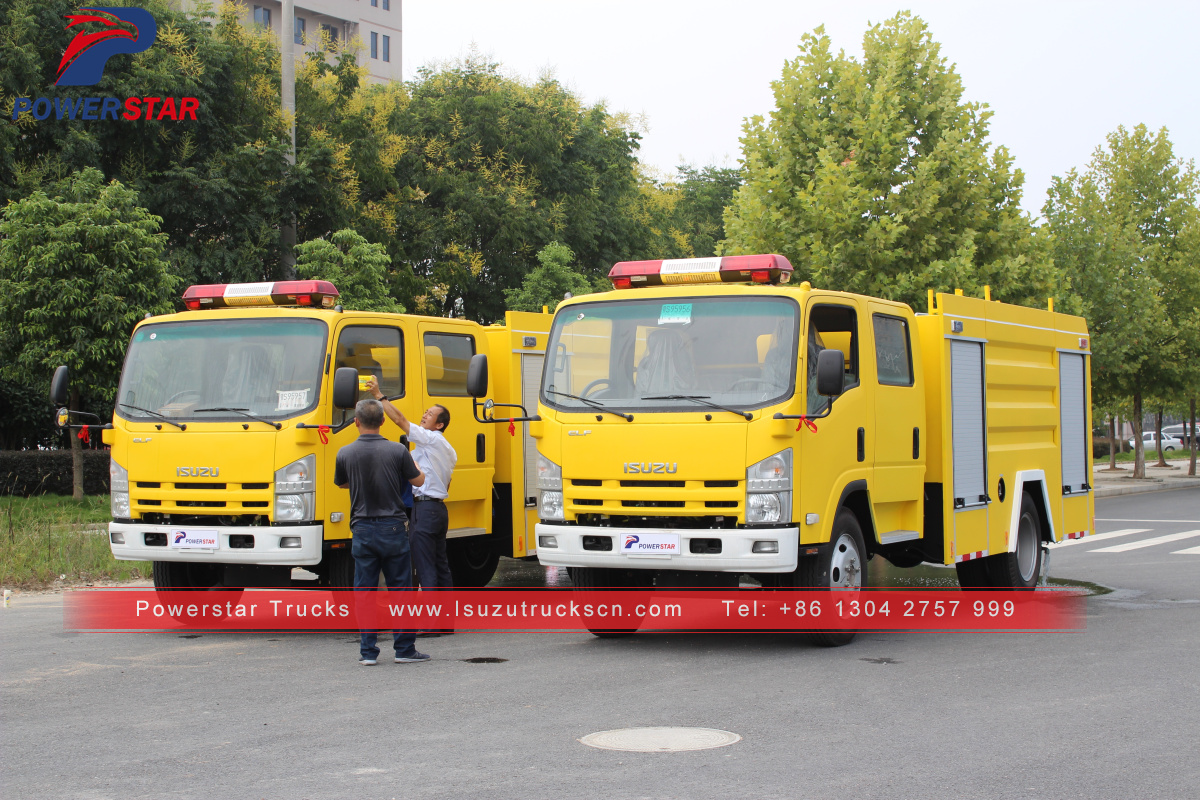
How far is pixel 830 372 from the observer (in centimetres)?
863

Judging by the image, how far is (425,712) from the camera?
24.2 ft

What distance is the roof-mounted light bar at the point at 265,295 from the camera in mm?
10992

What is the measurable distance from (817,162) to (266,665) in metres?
18.1

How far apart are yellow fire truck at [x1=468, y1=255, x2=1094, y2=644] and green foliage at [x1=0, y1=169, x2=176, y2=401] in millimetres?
14097

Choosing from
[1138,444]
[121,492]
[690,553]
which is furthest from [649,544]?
[1138,444]

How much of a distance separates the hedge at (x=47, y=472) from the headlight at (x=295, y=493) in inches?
648

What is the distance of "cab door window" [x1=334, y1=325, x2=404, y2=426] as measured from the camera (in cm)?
1045

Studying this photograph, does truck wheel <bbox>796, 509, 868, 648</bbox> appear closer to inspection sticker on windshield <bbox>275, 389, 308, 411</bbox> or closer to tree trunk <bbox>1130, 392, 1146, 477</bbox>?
inspection sticker on windshield <bbox>275, 389, 308, 411</bbox>

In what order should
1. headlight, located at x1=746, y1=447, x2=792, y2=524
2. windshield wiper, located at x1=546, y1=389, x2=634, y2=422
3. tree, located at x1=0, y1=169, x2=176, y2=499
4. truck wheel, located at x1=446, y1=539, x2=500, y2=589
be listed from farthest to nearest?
tree, located at x1=0, y1=169, x2=176, y2=499 → truck wheel, located at x1=446, y1=539, x2=500, y2=589 → windshield wiper, located at x1=546, y1=389, x2=634, y2=422 → headlight, located at x1=746, y1=447, x2=792, y2=524

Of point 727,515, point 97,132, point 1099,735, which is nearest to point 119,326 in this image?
point 97,132

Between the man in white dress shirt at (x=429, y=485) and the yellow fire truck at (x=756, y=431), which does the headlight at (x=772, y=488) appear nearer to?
the yellow fire truck at (x=756, y=431)

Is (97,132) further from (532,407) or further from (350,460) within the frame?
(350,460)

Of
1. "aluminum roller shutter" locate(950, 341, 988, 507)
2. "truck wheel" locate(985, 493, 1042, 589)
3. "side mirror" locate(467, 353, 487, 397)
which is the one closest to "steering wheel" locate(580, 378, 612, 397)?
"side mirror" locate(467, 353, 487, 397)

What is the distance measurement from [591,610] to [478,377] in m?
2.08
